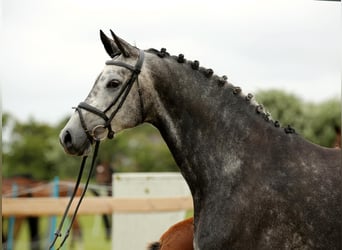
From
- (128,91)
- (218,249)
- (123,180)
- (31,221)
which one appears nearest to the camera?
(218,249)

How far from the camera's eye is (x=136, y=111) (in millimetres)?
3521

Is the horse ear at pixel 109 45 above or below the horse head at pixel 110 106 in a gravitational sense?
above

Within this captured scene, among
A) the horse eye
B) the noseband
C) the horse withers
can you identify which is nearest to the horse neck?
the horse withers

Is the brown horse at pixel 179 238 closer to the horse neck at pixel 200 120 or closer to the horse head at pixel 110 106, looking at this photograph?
the horse neck at pixel 200 120

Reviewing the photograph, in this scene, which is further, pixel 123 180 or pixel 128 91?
pixel 123 180

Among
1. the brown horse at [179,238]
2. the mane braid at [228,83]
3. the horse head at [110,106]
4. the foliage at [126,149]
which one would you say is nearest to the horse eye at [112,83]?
the horse head at [110,106]

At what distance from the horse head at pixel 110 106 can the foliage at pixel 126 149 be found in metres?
24.6

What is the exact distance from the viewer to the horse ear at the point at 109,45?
363 centimetres

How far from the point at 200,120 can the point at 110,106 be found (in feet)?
1.77

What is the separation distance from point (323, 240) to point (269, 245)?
0.30 meters

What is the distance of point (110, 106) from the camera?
11.3 feet

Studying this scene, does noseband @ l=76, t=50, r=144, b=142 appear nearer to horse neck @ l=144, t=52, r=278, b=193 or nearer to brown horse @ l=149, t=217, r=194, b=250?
horse neck @ l=144, t=52, r=278, b=193

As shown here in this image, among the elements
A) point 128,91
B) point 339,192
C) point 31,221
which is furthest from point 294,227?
point 31,221

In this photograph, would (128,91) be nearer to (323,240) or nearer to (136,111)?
(136,111)
